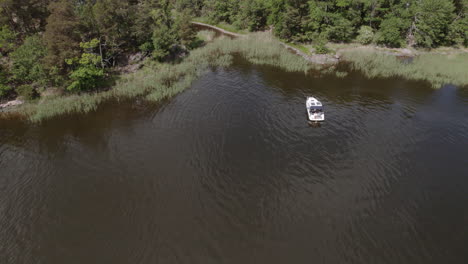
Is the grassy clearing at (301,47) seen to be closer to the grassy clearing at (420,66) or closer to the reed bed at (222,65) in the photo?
the reed bed at (222,65)

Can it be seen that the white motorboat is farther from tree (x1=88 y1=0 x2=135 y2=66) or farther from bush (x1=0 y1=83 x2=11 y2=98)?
bush (x1=0 y1=83 x2=11 y2=98)

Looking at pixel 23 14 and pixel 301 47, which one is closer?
pixel 23 14

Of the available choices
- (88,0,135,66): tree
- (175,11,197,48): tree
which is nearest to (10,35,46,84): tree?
(88,0,135,66): tree

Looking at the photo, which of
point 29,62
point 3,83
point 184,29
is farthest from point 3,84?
point 184,29

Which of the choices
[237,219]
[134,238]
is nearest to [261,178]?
[237,219]

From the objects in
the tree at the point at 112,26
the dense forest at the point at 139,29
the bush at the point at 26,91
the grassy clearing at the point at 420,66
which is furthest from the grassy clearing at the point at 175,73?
the grassy clearing at the point at 420,66

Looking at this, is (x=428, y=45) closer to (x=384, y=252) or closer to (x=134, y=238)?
(x=384, y=252)

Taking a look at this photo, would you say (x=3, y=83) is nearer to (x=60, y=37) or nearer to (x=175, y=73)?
(x=60, y=37)

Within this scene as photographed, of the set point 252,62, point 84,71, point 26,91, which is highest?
point 252,62
